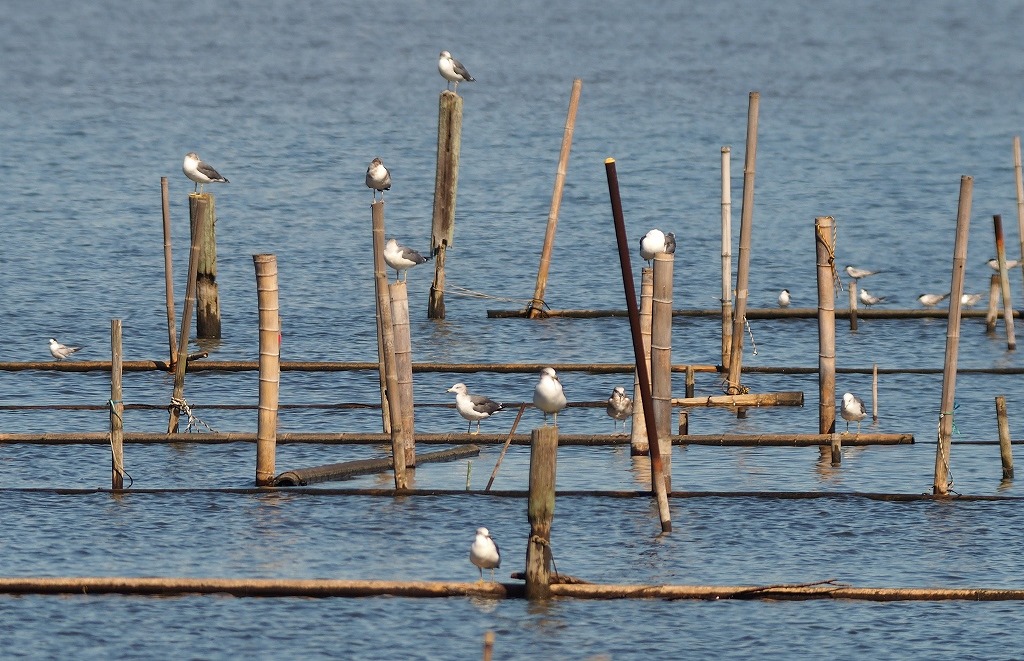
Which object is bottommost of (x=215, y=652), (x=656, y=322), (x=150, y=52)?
(x=215, y=652)

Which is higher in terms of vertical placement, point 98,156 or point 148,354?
point 98,156

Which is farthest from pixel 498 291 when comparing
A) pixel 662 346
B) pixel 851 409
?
pixel 662 346

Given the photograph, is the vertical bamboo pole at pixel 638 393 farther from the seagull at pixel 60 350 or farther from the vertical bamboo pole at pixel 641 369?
the seagull at pixel 60 350

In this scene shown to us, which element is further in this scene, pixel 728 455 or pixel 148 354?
pixel 148 354

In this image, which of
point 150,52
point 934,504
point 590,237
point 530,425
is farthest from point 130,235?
point 150,52

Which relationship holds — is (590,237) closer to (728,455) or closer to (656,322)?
(728,455)

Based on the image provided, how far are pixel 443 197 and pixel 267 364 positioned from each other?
1306 centimetres

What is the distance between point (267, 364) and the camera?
20000mm

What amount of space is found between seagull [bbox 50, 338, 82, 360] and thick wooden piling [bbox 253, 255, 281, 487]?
29.3ft

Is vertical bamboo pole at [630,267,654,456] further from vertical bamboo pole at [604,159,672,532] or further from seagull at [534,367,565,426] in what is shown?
vertical bamboo pole at [604,159,672,532]

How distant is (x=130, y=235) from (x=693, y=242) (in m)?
13.0

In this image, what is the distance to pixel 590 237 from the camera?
42.6 metres

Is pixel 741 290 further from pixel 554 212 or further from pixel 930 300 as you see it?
pixel 930 300

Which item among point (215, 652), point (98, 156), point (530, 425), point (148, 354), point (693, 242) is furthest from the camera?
point (98, 156)
